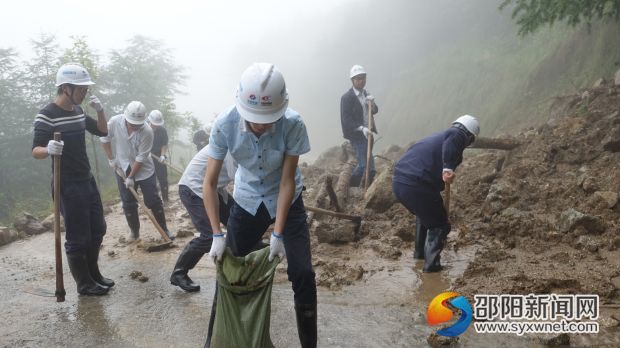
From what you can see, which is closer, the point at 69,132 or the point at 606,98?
the point at 69,132

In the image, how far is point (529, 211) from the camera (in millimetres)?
5629

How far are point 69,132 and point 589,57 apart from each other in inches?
480

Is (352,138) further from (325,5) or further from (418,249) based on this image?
(325,5)

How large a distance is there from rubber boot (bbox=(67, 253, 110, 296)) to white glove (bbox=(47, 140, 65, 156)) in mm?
964

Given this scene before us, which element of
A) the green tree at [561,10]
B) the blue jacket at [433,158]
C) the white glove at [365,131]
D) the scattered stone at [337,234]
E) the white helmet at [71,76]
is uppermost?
the green tree at [561,10]

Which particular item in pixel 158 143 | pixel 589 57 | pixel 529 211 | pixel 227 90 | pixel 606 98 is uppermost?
pixel 227 90

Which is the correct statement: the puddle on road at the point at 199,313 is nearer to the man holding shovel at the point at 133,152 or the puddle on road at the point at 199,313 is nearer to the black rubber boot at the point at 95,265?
the black rubber boot at the point at 95,265

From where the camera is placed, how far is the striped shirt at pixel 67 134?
387 centimetres

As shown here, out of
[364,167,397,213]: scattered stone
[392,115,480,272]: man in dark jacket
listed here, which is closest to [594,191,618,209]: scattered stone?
[392,115,480,272]: man in dark jacket

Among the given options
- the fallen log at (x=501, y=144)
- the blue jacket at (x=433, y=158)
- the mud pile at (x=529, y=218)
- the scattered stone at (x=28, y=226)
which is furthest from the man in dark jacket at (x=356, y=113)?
the scattered stone at (x=28, y=226)

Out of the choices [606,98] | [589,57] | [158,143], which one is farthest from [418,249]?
[589,57]

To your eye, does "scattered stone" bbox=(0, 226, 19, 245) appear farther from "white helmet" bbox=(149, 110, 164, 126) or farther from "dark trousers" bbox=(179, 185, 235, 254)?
"dark trousers" bbox=(179, 185, 235, 254)

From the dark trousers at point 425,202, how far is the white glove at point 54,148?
3.08 metres

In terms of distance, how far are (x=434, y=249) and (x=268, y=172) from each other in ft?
7.51
